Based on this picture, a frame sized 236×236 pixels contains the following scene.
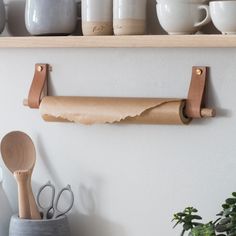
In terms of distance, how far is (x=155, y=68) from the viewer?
4.45 feet

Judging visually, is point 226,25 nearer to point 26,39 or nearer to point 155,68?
point 155,68

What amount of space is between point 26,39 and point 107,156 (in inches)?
11.0

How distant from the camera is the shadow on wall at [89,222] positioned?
1434 millimetres

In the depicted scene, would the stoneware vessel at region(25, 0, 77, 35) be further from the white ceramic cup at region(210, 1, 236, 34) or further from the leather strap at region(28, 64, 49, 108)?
the white ceramic cup at region(210, 1, 236, 34)

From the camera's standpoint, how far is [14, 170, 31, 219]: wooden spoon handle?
1391mm

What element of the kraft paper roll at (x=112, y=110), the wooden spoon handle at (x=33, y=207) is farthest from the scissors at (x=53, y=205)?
the kraft paper roll at (x=112, y=110)

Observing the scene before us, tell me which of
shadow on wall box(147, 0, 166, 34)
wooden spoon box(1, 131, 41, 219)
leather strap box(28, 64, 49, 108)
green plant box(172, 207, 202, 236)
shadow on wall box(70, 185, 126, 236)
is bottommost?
shadow on wall box(70, 185, 126, 236)

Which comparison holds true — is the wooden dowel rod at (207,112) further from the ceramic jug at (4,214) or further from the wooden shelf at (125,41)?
the ceramic jug at (4,214)

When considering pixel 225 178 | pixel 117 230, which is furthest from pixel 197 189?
pixel 117 230

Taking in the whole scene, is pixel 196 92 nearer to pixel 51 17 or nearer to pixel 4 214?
pixel 51 17

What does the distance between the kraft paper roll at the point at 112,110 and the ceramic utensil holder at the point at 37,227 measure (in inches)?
7.8

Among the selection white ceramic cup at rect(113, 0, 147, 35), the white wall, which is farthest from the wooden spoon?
white ceramic cup at rect(113, 0, 147, 35)

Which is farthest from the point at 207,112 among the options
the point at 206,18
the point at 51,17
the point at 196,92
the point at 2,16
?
the point at 2,16

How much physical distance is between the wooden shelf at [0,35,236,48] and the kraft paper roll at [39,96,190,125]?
11 cm
